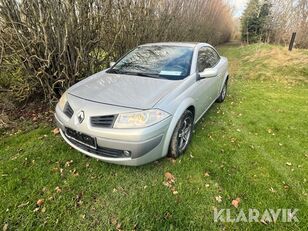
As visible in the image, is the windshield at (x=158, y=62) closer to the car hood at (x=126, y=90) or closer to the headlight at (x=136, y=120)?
the car hood at (x=126, y=90)

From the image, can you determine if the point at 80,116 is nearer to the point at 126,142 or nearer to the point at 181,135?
the point at 126,142

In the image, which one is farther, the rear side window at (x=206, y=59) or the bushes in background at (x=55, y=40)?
the bushes in background at (x=55, y=40)

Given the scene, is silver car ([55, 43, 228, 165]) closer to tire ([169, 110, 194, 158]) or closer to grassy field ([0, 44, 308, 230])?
tire ([169, 110, 194, 158])

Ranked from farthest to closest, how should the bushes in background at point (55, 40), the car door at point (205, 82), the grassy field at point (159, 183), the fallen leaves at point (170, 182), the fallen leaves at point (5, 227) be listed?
the bushes in background at point (55, 40) → the car door at point (205, 82) → the fallen leaves at point (170, 182) → the grassy field at point (159, 183) → the fallen leaves at point (5, 227)

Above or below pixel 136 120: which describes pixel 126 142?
below

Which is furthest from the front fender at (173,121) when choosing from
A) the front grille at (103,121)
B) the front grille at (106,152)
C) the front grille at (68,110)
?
the front grille at (68,110)

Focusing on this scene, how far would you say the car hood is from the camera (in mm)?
2605

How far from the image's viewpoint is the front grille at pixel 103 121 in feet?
8.07

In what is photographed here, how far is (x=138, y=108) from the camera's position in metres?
2.48

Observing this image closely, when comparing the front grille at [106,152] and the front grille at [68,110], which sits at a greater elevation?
the front grille at [68,110]

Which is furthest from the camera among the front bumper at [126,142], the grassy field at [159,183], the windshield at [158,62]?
the windshield at [158,62]

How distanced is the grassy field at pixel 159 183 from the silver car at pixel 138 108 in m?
0.34

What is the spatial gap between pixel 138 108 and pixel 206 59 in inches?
84.9

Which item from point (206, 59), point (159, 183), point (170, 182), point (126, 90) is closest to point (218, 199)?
point (170, 182)
